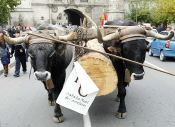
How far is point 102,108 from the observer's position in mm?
9539

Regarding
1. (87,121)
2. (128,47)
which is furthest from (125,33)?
(87,121)

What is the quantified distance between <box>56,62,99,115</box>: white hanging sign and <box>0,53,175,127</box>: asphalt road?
68 centimetres

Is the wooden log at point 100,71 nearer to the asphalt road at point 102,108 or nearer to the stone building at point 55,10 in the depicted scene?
the asphalt road at point 102,108

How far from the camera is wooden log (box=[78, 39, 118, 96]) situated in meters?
7.83

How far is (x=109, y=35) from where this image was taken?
8.30m

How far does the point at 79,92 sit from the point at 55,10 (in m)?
71.3

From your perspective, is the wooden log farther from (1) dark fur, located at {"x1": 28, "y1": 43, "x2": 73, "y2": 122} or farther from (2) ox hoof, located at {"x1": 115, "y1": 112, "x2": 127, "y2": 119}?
(2) ox hoof, located at {"x1": 115, "y1": 112, "x2": 127, "y2": 119}

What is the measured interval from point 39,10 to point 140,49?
70979 millimetres

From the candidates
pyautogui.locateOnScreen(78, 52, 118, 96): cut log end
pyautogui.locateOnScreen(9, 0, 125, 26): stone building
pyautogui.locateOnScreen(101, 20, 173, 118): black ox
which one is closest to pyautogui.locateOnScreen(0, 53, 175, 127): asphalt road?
pyautogui.locateOnScreen(101, 20, 173, 118): black ox

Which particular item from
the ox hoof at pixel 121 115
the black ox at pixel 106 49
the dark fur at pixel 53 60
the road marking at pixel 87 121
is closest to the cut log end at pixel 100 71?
the black ox at pixel 106 49

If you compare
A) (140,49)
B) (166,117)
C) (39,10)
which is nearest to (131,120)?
(166,117)

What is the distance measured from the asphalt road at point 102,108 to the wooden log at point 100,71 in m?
0.85

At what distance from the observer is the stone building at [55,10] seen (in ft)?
238

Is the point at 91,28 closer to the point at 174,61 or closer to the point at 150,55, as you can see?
the point at 174,61
